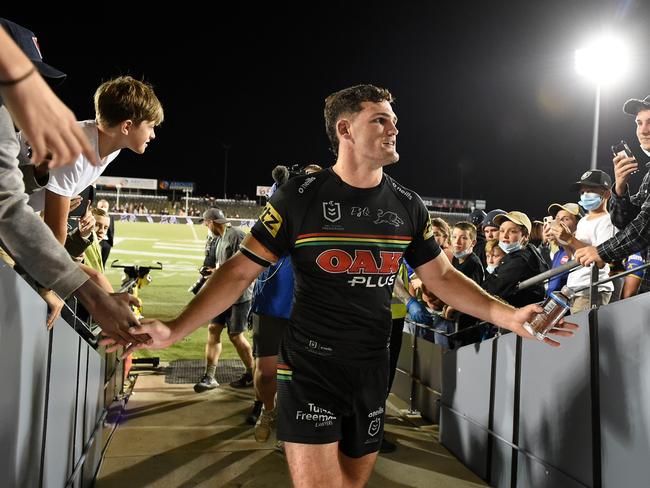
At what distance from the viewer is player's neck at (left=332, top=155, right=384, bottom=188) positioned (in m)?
2.70

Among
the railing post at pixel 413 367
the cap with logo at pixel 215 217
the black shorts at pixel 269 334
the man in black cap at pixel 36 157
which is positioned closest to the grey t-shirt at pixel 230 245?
the cap with logo at pixel 215 217

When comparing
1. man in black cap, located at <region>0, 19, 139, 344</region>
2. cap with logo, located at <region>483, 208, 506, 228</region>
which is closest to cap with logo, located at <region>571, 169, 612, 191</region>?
cap with logo, located at <region>483, 208, 506, 228</region>

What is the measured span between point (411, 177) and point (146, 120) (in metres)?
97.8

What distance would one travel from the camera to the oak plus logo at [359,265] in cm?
255

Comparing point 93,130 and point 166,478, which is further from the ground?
point 93,130

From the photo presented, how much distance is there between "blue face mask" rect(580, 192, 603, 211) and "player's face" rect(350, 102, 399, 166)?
10.7ft

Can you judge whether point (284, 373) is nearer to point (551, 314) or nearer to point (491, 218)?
point (551, 314)

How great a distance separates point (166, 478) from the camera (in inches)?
162

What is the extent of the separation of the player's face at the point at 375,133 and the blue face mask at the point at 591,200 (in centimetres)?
327

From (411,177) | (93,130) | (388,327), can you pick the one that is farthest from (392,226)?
(411,177)

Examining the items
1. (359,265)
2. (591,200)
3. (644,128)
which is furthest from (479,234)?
(359,265)

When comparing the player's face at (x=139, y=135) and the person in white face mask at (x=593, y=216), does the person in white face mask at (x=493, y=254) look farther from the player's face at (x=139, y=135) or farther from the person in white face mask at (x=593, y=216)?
the player's face at (x=139, y=135)

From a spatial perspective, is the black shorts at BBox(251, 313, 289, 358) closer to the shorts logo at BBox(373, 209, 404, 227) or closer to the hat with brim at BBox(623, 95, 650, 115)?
the shorts logo at BBox(373, 209, 404, 227)

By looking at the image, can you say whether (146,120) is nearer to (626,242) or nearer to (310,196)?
(310,196)
